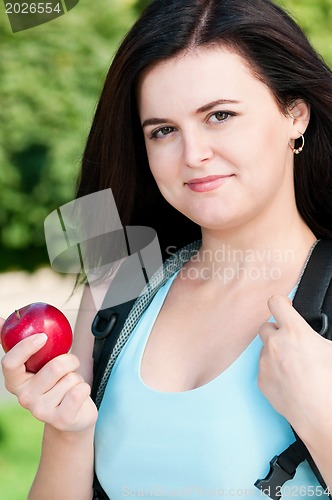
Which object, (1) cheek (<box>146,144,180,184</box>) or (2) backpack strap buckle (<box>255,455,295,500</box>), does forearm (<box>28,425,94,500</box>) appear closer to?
(2) backpack strap buckle (<box>255,455,295,500</box>)

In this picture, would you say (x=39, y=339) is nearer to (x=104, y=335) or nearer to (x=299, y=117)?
(x=104, y=335)

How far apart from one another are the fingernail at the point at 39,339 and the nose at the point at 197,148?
0.46 m

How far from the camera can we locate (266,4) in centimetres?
186

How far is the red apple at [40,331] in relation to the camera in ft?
5.71

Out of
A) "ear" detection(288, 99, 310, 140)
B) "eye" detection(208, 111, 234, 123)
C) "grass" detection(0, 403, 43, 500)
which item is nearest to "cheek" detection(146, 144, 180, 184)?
"eye" detection(208, 111, 234, 123)

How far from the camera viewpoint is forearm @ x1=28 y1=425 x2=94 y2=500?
1.81m

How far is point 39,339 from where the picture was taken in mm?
1689

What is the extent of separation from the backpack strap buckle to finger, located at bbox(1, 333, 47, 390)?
0.51m

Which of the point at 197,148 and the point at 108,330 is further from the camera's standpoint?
the point at 108,330

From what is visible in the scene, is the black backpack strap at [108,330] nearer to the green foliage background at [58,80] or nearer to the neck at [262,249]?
the neck at [262,249]

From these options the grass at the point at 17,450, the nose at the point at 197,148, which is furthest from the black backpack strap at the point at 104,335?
the grass at the point at 17,450

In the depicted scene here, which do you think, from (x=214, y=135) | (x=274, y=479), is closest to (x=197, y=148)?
(x=214, y=135)

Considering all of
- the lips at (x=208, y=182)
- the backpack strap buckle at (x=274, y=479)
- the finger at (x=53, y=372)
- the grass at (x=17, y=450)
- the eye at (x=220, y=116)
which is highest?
the eye at (x=220, y=116)

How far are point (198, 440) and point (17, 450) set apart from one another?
270 centimetres
